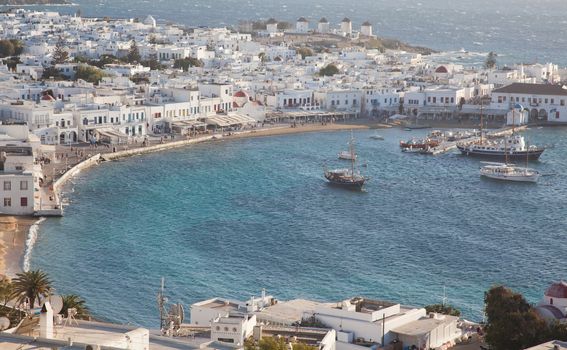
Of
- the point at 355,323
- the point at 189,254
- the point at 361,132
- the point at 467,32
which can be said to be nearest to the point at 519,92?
the point at 361,132

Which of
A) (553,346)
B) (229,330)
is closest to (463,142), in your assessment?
(229,330)

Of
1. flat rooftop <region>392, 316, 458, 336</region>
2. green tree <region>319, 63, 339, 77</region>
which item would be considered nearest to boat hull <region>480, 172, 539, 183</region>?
flat rooftop <region>392, 316, 458, 336</region>

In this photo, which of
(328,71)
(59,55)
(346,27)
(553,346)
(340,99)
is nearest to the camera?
(553,346)

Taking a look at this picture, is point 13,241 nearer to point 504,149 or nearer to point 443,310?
point 443,310

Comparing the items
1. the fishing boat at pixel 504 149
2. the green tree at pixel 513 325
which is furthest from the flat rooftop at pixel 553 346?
the fishing boat at pixel 504 149

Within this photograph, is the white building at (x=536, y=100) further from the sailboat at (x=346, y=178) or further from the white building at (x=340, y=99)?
the sailboat at (x=346, y=178)

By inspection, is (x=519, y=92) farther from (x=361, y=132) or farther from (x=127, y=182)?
(x=127, y=182)
